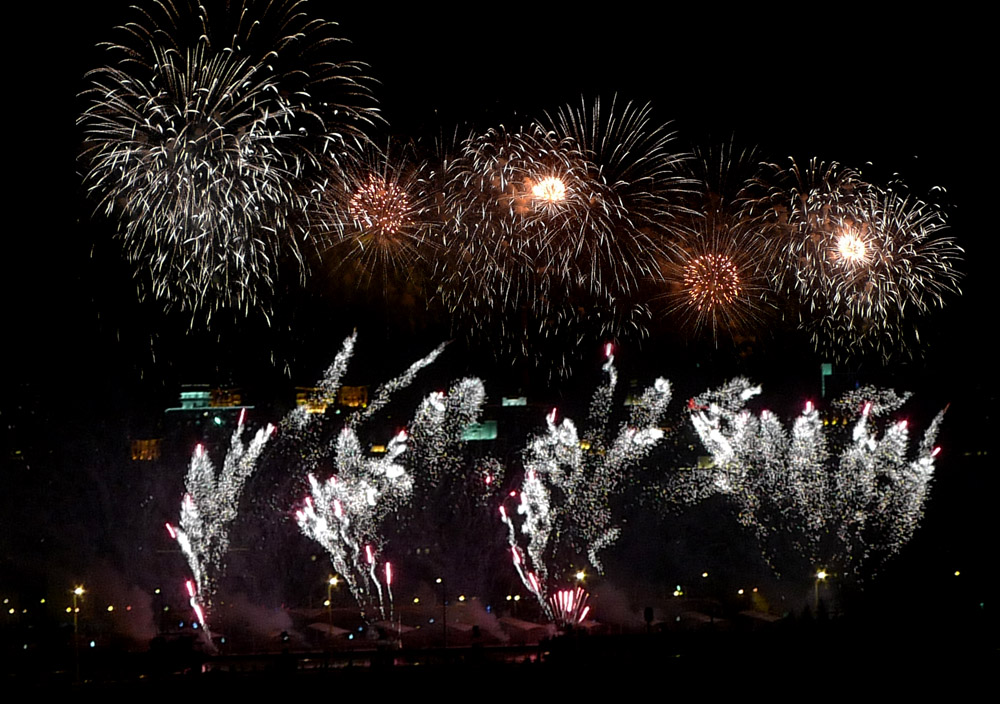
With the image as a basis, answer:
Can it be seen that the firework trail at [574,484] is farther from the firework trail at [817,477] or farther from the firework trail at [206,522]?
the firework trail at [206,522]

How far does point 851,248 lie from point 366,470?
55.5 ft

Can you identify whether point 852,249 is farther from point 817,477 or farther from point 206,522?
point 206,522

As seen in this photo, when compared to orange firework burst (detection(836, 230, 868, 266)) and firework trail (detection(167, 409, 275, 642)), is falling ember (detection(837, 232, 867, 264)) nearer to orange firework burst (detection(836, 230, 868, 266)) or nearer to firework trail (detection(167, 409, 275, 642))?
orange firework burst (detection(836, 230, 868, 266))

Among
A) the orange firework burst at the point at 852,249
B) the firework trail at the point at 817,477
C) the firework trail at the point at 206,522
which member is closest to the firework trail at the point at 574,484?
the firework trail at the point at 817,477

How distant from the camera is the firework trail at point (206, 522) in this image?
972 inches

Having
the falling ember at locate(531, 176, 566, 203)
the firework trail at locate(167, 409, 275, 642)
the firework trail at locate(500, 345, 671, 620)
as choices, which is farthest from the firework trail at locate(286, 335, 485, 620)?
the falling ember at locate(531, 176, 566, 203)

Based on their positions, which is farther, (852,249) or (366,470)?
(366,470)

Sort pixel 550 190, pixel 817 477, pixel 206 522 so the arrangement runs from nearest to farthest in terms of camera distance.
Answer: pixel 550 190 < pixel 206 522 < pixel 817 477

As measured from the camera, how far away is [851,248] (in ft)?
39.7

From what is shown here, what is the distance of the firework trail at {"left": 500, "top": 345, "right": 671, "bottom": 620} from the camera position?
25.7 metres

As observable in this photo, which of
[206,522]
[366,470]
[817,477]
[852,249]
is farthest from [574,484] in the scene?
[852,249]

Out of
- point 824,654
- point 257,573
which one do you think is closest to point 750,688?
point 824,654

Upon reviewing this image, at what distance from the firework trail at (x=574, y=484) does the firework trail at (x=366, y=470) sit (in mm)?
2773

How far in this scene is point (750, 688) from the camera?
634 inches
